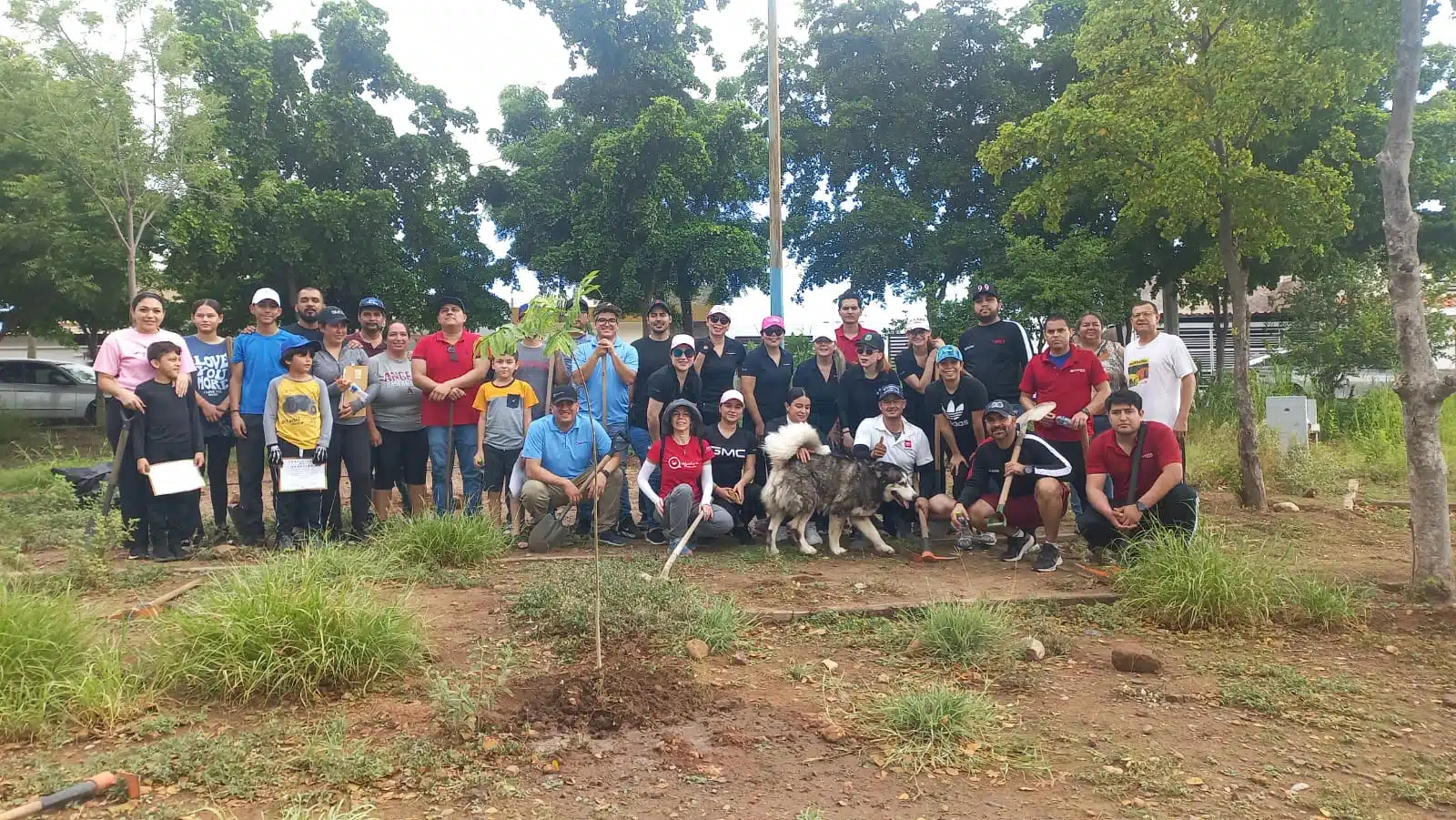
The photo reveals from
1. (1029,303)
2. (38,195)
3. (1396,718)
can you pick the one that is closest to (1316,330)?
(1029,303)

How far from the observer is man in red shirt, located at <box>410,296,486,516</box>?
6660mm

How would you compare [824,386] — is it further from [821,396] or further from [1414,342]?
[1414,342]

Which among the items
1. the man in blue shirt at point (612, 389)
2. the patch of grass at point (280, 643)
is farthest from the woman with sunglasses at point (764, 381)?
the patch of grass at point (280, 643)

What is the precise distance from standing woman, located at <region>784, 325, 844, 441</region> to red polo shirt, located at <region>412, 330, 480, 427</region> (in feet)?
8.75

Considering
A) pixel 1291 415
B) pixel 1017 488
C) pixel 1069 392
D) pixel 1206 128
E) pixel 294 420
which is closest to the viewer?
pixel 294 420

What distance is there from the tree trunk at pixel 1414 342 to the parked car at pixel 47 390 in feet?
68.8

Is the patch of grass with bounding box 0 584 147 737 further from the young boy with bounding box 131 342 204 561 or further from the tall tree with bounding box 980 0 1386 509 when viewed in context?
the tall tree with bounding box 980 0 1386 509

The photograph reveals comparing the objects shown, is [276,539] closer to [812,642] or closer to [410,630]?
[410,630]

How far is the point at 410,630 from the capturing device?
395 centimetres

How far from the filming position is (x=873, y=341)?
6.80 meters

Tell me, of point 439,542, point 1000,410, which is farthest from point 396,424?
point 1000,410

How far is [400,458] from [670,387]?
2247mm

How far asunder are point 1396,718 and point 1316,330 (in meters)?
14.5

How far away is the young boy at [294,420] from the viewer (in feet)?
19.9
